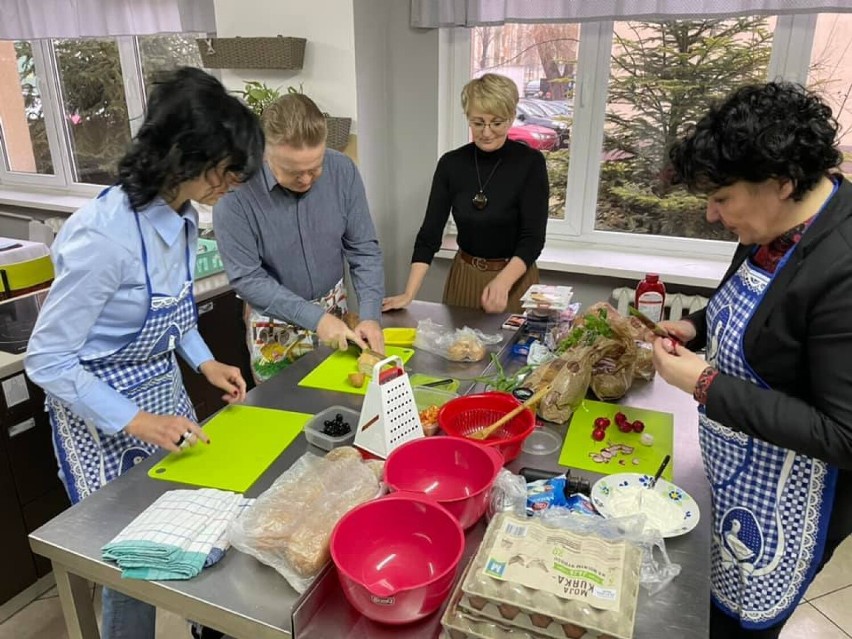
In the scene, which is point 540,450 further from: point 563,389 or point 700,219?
point 700,219

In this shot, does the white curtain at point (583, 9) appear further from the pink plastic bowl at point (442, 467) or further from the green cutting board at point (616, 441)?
the pink plastic bowl at point (442, 467)

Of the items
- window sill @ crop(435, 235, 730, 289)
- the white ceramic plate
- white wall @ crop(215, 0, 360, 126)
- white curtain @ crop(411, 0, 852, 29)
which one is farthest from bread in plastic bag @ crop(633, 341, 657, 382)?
white wall @ crop(215, 0, 360, 126)

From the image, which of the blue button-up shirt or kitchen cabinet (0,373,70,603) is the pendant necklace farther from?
kitchen cabinet (0,373,70,603)

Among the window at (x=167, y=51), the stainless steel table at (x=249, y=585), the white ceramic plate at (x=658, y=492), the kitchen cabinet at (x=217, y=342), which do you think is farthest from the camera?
the window at (x=167, y=51)

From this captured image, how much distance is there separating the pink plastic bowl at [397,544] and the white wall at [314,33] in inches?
82.0

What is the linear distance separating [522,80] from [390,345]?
5.67ft

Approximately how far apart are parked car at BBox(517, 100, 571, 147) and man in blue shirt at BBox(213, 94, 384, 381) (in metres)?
1.42

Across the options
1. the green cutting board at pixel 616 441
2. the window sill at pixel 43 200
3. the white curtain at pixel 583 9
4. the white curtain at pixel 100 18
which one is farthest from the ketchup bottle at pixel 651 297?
the window sill at pixel 43 200

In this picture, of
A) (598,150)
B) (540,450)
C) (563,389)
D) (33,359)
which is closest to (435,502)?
(540,450)

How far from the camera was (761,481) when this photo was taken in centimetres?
107

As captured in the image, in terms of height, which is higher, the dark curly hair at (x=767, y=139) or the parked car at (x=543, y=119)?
the dark curly hair at (x=767, y=139)

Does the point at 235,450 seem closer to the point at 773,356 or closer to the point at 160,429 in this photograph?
the point at 160,429

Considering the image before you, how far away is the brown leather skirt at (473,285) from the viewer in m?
2.21

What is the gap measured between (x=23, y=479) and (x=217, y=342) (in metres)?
0.89
